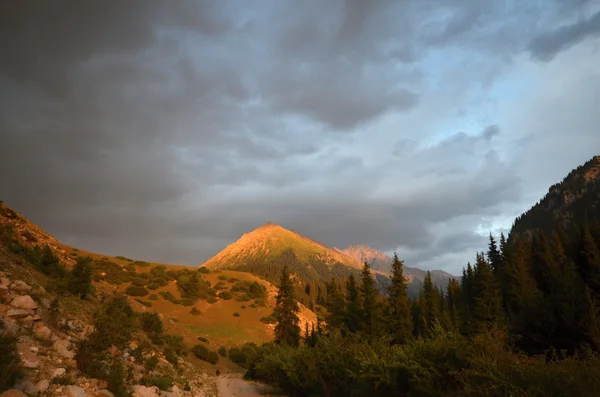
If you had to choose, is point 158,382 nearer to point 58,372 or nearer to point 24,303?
point 58,372

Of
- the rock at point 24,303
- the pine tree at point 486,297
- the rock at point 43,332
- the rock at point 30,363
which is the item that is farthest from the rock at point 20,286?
the pine tree at point 486,297

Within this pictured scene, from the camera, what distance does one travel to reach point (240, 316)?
6731cm

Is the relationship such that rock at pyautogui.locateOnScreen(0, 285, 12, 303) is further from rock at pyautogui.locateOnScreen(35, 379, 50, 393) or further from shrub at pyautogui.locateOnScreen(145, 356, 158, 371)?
shrub at pyautogui.locateOnScreen(145, 356, 158, 371)

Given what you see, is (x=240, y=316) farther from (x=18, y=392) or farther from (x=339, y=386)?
(x=18, y=392)

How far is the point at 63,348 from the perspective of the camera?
12.6 meters

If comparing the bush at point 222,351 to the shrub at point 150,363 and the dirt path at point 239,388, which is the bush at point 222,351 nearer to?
the dirt path at point 239,388

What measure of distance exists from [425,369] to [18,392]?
12.9 m

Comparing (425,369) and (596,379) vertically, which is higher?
(596,379)

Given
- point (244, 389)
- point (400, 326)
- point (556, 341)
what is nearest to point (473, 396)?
point (556, 341)

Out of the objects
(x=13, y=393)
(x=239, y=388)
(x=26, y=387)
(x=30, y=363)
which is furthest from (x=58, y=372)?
(x=239, y=388)

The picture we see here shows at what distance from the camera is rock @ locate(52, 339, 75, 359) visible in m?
12.3

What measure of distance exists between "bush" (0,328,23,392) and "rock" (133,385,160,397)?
5729mm

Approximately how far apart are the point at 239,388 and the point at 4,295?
25.7m

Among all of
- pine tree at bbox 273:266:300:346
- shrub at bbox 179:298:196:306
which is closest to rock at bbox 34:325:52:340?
pine tree at bbox 273:266:300:346
